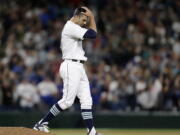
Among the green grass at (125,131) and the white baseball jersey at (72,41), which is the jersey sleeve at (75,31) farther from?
the green grass at (125,131)

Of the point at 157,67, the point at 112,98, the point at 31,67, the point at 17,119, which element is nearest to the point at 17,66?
the point at 31,67

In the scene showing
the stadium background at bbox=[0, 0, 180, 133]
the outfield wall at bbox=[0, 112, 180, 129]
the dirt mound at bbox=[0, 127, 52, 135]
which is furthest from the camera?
the stadium background at bbox=[0, 0, 180, 133]

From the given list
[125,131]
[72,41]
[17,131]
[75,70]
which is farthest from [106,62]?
[17,131]

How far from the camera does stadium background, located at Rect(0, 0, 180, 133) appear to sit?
709 inches

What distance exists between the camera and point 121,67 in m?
19.9

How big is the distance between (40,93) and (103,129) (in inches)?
79.4

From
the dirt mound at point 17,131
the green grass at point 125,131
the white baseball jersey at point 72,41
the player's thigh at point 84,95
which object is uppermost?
the white baseball jersey at point 72,41

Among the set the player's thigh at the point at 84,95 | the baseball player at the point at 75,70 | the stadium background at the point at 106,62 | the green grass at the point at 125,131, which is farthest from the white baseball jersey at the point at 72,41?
the stadium background at the point at 106,62

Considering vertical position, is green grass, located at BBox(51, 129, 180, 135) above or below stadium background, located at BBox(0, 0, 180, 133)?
below

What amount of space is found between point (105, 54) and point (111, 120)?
108 inches

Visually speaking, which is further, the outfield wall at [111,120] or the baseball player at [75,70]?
the outfield wall at [111,120]

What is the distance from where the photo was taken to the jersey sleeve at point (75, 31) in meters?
11.6

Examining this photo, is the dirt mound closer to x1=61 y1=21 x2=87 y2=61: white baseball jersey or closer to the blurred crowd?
x1=61 y1=21 x2=87 y2=61: white baseball jersey

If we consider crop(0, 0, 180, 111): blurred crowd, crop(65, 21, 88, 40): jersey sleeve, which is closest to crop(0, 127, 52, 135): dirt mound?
crop(65, 21, 88, 40): jersey sleeve
